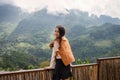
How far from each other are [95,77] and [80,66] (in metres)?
0.68

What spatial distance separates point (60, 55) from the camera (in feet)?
14.2

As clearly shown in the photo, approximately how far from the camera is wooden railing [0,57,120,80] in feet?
13.6

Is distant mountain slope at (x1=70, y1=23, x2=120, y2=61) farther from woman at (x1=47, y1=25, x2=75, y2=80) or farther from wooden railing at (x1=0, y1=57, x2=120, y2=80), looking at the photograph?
woman at (x1=47, y1=25, x2=75, y2=80)

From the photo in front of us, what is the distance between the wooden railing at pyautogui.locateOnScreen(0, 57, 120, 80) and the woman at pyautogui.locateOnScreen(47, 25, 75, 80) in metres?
0.20

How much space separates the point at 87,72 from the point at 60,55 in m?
1.29

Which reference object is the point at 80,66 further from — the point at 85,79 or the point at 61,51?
the point at 61,51

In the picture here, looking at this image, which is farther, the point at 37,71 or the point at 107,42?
the point at 107,42

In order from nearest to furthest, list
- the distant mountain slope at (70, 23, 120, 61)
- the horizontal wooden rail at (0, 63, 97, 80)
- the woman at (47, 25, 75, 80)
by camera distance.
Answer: the horizontal wooden rail at (0, 63, 97, 80)
the woman at (47, 25, 75, 80)
the distant mountain slope at (70, 23, 120, 61)

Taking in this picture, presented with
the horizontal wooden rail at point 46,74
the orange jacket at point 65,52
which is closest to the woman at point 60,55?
the orange jacket at point 65,52

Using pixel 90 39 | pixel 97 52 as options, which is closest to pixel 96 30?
pixel 90 39

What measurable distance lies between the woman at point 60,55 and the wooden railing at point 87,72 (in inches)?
7.9

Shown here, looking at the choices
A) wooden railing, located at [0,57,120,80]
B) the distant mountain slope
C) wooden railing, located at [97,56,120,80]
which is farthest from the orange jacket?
the distant mountain slope

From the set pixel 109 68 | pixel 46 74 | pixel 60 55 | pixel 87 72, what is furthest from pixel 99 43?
pixel 60 55

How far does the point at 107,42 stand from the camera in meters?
137
